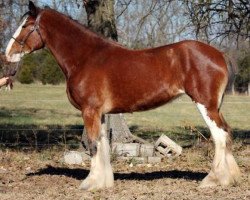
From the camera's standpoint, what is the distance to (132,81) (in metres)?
6.46

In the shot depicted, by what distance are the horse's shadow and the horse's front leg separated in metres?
0.88

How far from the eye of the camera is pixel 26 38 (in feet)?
22.2

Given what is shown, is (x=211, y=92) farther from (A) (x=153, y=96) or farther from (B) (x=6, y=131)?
(B) (x=6, y=131)

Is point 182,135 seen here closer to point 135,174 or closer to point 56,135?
point 56,135

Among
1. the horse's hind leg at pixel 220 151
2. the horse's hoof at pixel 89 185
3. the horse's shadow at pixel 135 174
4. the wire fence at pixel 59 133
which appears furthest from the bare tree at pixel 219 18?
the horse's hoof at pixel 89 185

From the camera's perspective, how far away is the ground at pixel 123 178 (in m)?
6.12

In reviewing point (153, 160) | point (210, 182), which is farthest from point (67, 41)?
point (153, 160)

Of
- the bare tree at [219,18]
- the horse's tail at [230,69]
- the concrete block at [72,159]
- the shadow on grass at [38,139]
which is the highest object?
the bare tree at [219,18]

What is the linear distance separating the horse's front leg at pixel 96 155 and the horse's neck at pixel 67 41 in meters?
0.76

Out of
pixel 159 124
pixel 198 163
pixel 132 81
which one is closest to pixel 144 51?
pixel 132 81

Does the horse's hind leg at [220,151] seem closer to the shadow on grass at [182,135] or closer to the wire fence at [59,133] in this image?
the wire fence at [59,133]

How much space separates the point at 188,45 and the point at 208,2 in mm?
3968

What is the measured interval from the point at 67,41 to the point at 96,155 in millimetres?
1656

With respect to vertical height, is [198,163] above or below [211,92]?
below
